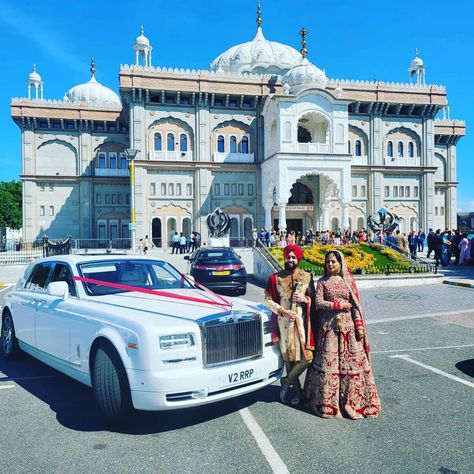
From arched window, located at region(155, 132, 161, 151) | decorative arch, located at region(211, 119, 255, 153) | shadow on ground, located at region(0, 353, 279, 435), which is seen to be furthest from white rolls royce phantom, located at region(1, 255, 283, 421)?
decorative arch, located at region(211, 119, 255, 153)

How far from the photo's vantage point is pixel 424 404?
4.63 metres

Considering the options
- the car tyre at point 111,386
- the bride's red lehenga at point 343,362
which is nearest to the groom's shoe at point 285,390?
the bride's red lehenga at point 343,362

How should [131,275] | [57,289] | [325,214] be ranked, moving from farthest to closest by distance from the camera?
[325,214] < [131,275] < [57,289]

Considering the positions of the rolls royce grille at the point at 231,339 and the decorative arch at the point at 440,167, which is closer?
the rolls royce grille at the point at 231,339

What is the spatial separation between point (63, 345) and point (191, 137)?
34.5 metres

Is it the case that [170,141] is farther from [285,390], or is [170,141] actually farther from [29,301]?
[285,390]

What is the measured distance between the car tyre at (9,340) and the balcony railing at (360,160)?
37749 millimetres

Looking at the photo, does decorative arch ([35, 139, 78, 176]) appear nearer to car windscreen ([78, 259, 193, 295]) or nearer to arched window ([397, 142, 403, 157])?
arched window ([397, 142, 403, 157])

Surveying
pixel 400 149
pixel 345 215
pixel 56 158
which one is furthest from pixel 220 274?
pixel 400 149

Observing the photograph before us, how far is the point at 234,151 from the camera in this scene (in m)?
38.6

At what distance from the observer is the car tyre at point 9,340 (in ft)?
20.8

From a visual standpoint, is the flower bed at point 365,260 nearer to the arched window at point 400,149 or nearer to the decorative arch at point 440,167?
the arched window at point 400,149

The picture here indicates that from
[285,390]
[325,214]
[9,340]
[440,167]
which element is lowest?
[285,390]

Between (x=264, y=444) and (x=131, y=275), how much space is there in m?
2.93
